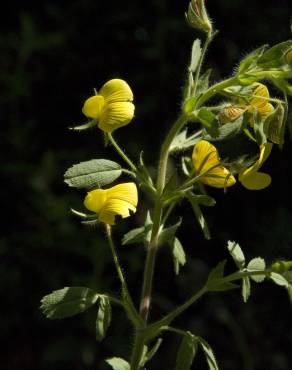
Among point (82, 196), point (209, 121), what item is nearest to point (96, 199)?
point (209, 121)

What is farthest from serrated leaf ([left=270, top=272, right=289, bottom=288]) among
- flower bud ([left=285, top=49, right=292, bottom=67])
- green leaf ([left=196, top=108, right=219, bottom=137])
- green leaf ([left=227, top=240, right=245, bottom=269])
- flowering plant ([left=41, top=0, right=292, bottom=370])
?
flower bud ([left=285, top=49, right=292, bottom=67])

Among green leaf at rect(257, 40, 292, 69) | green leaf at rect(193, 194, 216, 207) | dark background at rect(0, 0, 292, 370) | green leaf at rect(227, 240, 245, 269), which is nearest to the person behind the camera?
green leaf at rect(257, 40, 292, 69)

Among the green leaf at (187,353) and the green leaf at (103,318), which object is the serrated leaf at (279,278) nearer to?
the green leaf at (187,353)

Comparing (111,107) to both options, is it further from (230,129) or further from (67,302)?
(67,302)

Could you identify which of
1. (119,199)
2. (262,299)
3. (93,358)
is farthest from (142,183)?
(262,299)

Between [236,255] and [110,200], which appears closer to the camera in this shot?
[110,200]

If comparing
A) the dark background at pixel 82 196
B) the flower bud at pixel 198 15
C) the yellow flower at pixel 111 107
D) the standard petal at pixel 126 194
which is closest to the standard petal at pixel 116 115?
the yellow flower at pixel 111 107

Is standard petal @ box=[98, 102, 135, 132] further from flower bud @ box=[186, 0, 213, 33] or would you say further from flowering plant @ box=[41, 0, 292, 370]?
flower bud @ box=[186, 0, 213, 33]
